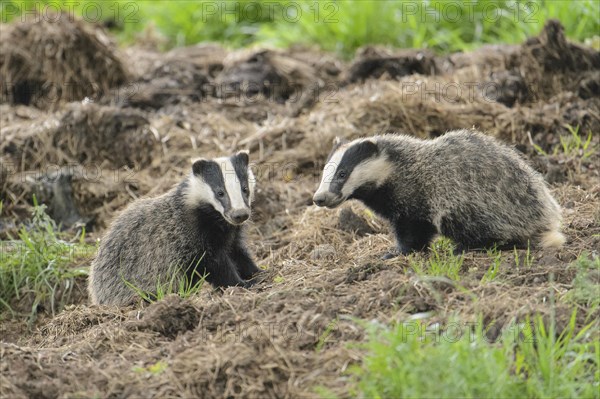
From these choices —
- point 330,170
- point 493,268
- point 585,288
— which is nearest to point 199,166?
point 330,170

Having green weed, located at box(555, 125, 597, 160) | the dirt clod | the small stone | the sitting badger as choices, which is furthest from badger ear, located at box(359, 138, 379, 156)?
green weed, located at box(555, 125, 597, 160)

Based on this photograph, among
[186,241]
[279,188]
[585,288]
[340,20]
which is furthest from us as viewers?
[340,20]

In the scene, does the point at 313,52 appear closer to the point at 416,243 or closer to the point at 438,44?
the point at 438,44

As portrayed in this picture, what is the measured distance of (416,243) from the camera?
234 inches

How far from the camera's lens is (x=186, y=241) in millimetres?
6297

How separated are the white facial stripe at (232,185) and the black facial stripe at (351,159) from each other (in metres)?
0.60

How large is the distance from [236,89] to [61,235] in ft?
9.88

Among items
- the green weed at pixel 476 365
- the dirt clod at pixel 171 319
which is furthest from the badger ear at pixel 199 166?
the green weed at pixel 476 365

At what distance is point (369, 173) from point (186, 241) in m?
1.25

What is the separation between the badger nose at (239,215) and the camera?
6.03 m

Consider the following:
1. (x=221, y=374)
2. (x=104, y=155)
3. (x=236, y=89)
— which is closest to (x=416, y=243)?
(x=221, y=374)

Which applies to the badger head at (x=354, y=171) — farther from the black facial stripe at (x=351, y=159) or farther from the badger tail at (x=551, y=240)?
the badger tail at (x=551, y=240)

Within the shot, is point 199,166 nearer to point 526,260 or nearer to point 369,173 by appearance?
point 369,173

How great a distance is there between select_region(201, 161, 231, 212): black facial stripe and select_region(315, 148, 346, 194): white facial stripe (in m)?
0.61
